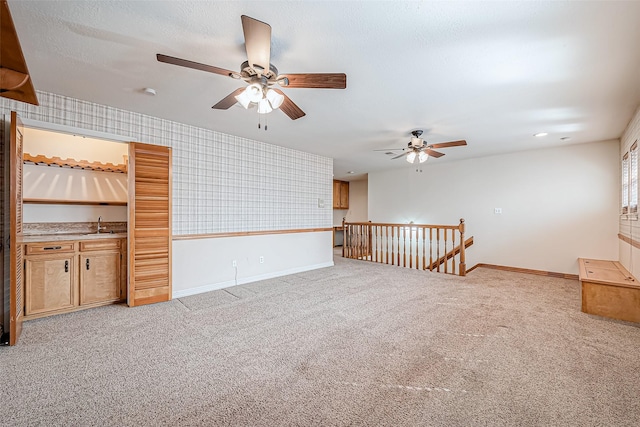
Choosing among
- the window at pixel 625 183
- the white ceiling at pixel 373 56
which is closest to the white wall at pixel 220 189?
the white ceiling at pixel 373 56

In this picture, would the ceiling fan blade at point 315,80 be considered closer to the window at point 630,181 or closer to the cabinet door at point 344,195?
the window at point 630,181

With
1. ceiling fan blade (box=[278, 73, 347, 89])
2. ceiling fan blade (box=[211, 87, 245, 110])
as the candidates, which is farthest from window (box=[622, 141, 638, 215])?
ceiling fan blade (box=[211, 87, 245, 110])

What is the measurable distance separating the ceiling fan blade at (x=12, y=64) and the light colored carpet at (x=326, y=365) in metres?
1.98

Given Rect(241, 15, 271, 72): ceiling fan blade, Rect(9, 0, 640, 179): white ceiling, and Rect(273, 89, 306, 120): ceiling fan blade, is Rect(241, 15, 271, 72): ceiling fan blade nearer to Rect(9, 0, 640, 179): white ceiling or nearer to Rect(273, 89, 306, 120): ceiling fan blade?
Rect(9, 0, 640, 179): white ceiling

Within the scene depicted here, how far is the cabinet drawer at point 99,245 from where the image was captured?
317 centimetres

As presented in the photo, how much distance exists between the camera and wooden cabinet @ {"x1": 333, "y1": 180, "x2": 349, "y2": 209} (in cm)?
923

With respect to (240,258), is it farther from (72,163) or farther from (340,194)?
(340,194)

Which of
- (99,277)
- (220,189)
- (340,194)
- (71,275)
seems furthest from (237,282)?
(340,194)

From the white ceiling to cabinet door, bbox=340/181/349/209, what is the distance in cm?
585

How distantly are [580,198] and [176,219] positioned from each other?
21.9 feet

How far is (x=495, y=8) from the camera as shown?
163 cm

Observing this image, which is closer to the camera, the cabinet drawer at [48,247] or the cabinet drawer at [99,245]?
the cabinet drawer at [48,247]

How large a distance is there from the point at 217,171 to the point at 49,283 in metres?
2.33

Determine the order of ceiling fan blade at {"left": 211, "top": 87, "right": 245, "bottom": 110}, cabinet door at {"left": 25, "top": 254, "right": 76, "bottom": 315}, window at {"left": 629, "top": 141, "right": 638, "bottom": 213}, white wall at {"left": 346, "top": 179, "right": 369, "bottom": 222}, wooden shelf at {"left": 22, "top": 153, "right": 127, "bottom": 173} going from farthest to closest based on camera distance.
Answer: white wall at {"left": 346, "top": 179, "right": 369, "bottom": 222} < wooden shelf at {"left": 22, "top": 153, "right": 127, "bottom": 173} < window at {"left": 629, "top": 141, "right": 638, "bottom": 213} < cabinet door at {"left": 25, "top": 254, "right": 76, "bottom": 315} < ceiling fan blade at {"left": 211, "top": 87, "right": 245, "bottom": 110}
